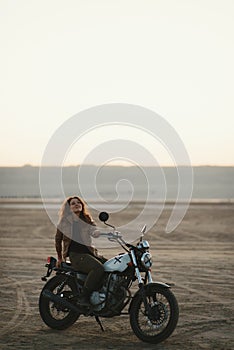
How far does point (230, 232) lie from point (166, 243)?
18.1 feet

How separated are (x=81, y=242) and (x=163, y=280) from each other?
16.1ft

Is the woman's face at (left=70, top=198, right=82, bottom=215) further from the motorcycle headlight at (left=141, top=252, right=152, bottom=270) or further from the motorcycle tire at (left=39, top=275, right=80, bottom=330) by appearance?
the motorcycle headlight at (left=141, top=252, right=152, bottom=270)

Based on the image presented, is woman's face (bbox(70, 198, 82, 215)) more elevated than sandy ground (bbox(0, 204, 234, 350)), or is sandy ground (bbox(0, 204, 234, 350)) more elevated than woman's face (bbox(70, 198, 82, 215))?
woman's face (bbox(70, 198, 82, 215))

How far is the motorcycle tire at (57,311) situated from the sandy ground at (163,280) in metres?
0.12

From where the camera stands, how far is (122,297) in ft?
28.4

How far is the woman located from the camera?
8727mm

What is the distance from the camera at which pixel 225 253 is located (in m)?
18.7

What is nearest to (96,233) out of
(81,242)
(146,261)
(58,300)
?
(81,242)

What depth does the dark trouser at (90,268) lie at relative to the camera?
869 centimetres

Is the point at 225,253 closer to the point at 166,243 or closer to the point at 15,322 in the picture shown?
the point at 166,243

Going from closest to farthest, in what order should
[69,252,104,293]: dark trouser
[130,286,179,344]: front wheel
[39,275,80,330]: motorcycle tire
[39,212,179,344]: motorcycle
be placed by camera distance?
[130,286,179,344]: front wheel < [39,212,179,344]: motorcycle < [69,252,104,293]: dark trouser < [39,275,80,330]: motorcycle tire

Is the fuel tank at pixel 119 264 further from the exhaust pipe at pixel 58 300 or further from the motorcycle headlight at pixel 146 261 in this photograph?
the exhaust pipe at pixel 58 300

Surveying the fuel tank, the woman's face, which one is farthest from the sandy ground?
the woman's face

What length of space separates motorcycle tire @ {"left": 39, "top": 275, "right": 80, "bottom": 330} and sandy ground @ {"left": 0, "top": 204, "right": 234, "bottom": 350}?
4.9 inches
